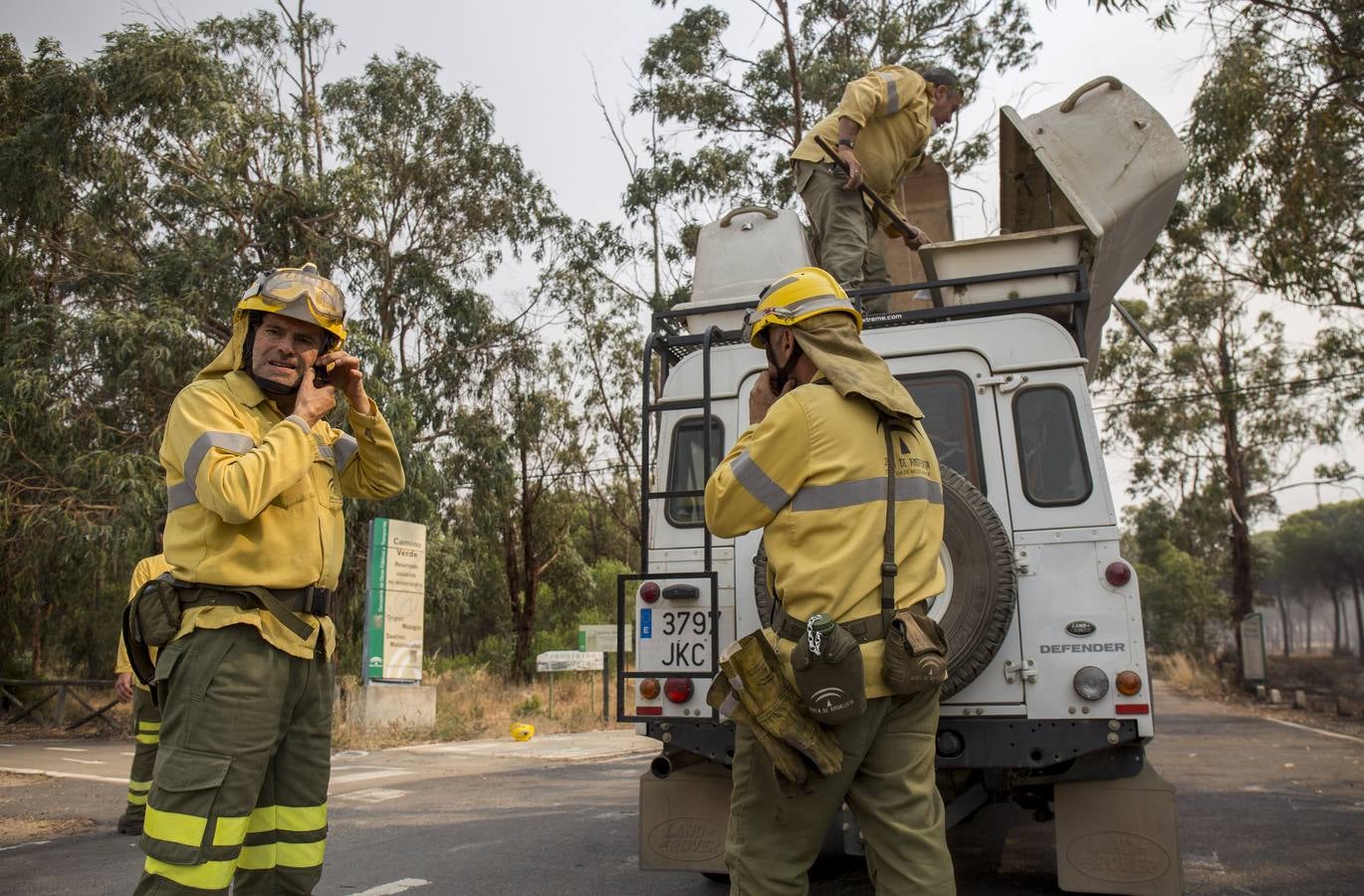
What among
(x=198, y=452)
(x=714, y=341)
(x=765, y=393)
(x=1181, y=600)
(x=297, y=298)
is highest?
(x=714, y=341)

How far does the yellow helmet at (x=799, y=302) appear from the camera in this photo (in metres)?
2.96

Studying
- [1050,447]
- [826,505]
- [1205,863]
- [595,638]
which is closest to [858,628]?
[826,505]

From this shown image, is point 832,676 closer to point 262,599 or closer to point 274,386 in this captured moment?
point 262,599

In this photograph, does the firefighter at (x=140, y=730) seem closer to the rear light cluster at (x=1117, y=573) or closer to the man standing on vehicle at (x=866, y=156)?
the man standing on vehicle at (x=866, y=156)

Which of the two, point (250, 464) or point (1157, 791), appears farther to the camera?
point (1157, 791)

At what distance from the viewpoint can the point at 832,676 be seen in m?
2.54

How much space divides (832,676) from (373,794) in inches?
268

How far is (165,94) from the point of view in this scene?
620 inches

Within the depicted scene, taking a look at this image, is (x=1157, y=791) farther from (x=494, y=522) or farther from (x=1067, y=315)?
(x=494, y=522)

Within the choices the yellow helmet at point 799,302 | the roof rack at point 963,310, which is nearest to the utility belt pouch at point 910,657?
the yellow helmet at point 799,302

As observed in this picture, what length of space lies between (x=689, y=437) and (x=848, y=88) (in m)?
2.67

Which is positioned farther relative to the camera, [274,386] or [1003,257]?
[1003,257]

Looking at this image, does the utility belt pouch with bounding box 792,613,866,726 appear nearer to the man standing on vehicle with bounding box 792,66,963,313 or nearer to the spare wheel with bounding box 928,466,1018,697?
the spare wheel with bounding box 928,466,1018,697

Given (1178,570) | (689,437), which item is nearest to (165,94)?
(689,437)
